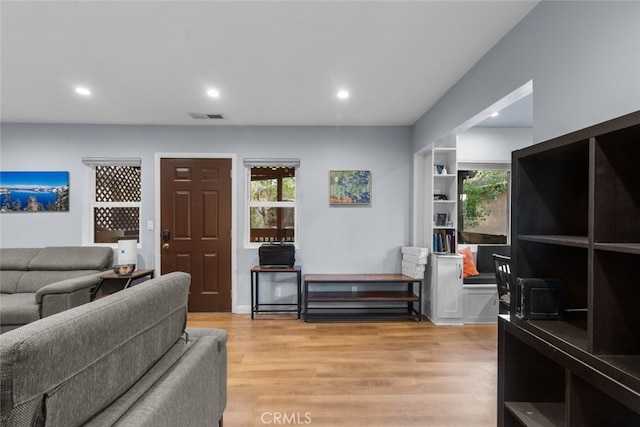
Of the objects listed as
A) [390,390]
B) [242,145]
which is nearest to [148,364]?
[390,390]

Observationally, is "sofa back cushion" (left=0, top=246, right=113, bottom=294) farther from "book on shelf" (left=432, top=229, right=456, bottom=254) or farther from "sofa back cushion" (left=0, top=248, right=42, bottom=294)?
"book on shelf" (left=432, top=229, right=456, bottom=254)

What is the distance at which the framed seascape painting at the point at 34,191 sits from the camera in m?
4.26

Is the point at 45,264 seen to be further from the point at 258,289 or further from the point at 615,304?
the point at 615,304

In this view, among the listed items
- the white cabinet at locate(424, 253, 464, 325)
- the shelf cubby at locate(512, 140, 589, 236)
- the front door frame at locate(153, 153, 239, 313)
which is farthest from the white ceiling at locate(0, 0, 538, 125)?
the white cabinet at locate(424, 253, 464, 325)

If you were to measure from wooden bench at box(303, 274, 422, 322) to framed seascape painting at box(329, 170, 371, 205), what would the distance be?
40.2 inches

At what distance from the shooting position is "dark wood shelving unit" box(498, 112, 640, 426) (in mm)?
947

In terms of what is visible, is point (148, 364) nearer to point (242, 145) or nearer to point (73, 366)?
A: point (73, 366)

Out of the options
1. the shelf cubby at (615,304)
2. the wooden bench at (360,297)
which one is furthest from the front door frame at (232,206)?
the shelf cubby at (615,304)

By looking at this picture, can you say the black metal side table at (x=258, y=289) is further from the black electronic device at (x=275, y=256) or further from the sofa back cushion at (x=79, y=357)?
the sofa back cushion at (x=79, y=357)

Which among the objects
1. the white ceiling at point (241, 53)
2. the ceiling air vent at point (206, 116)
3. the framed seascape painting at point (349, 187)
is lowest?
the framed seascape painting at point (349, 187)

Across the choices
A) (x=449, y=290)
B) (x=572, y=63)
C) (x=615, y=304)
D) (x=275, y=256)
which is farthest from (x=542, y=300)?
(x=275, y=256)

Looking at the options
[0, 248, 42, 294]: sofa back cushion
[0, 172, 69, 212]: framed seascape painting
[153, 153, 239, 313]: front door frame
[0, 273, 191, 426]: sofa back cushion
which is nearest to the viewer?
[0, 273, 191, 426]: sofa back cushion

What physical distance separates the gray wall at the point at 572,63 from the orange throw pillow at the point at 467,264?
2428 millimetres

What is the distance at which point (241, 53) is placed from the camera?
96.2 inches
